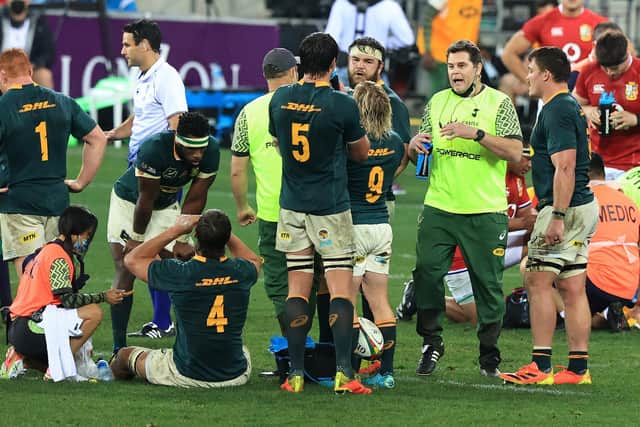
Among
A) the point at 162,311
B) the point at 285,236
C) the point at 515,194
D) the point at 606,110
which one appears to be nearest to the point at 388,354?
the point at 285,236

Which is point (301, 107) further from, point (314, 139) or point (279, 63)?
point (279, 63)

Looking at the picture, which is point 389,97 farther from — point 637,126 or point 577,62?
point 577,62

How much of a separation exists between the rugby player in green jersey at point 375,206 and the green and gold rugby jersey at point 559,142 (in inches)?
34.3

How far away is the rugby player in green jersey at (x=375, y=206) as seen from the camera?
9.12 metres

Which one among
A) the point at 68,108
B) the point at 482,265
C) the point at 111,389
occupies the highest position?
the point at 68,108

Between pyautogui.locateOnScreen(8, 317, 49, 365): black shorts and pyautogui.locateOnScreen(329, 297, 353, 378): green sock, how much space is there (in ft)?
5.93

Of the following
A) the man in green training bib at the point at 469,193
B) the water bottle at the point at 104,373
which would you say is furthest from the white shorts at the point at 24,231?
the man in green training bib at the point at 469,193

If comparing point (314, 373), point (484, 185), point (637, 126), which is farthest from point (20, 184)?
point (637, 126)

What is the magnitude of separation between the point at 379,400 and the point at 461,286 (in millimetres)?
3175

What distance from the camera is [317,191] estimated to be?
342 inches

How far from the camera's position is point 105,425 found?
7.79 meters

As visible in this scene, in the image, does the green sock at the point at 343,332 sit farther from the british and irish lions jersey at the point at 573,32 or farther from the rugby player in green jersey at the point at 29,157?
the british and irish lions jersey at the point at 573,32

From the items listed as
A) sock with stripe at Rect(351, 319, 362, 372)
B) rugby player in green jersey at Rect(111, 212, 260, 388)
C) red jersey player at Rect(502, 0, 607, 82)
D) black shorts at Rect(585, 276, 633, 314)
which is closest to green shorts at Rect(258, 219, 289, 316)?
rugby player in green jersey at Rect(111, 212, 260, 388)

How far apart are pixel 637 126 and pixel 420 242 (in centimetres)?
411
